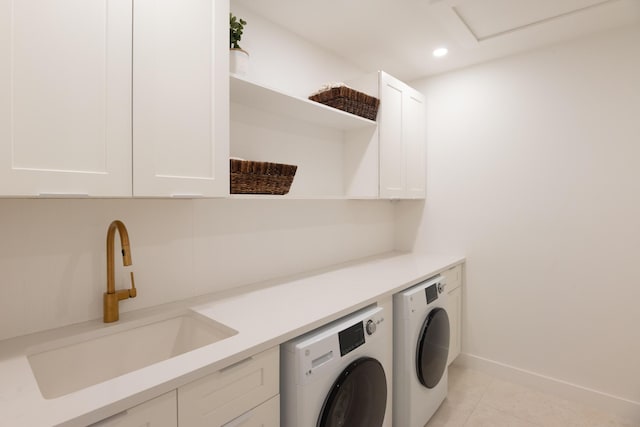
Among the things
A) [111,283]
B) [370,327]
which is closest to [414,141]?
[370,327]

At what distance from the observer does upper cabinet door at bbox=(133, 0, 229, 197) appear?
43.3 inches

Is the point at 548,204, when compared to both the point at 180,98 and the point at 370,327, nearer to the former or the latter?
the point at 370,327

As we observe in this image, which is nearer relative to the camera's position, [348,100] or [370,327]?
[370,327]

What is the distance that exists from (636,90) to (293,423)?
2.62 metres

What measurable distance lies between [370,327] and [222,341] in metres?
0.69

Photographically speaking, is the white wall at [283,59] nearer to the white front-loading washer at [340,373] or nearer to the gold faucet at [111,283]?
the gold faucet at [111,283]

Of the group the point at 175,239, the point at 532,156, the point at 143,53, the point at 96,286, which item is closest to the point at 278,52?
the point at 143,53

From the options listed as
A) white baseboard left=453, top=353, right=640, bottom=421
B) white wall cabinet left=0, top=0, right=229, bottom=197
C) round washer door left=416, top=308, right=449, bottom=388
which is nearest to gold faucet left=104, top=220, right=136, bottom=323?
white wall cabinet left=0, top=0, right=229, bottom=197

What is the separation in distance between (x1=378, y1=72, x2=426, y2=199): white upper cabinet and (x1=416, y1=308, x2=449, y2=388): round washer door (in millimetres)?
852

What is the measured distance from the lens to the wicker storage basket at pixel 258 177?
144 centimetres

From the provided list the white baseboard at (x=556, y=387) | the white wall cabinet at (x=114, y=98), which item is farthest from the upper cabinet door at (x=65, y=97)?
the white baseboard at (x=556, y=387)

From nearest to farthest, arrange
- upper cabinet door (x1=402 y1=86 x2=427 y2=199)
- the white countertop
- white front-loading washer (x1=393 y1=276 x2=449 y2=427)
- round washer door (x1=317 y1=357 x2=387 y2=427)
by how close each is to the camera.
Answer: the white countertop < round washer door (x1=317 y1=357 x2=387 y2=427) < white front-loading washer (x1=393 y1=276 x2=449 y2=427) < upper cabinet door (x1=402 y1=86 x2=427 y2=199)

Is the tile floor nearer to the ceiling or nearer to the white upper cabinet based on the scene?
the white upper cabinet

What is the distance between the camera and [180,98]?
1194mm
